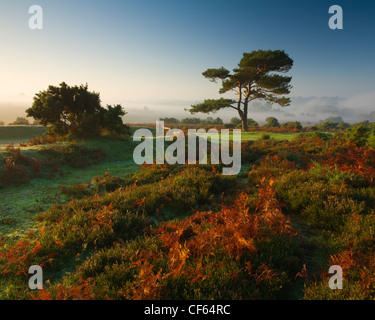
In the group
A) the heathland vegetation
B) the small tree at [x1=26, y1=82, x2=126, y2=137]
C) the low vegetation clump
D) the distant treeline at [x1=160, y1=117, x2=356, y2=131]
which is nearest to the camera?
the heathland vegetation

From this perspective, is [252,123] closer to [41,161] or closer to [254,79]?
[254,79]

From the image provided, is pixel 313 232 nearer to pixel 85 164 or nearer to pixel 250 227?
pixel 250 227

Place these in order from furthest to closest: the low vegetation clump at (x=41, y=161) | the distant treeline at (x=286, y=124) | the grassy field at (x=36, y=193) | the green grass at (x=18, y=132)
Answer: the distant treeline at (x=286, y=124) < the green grass at (x=18, y=132) < the low vegetation clump at (x=41, y=161) < the grassy field at (x=36, y=193)

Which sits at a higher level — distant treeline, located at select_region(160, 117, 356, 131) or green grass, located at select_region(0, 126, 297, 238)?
distant treeline, located at select_region(160, 117, 356, 131)

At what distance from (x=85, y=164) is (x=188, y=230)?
9.97 metres

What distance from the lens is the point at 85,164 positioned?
11859 mm

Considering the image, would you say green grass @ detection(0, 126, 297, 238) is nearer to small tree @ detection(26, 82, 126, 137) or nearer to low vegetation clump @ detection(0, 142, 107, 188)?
low vegetation clump @ detection(0, 142, 107, 188)

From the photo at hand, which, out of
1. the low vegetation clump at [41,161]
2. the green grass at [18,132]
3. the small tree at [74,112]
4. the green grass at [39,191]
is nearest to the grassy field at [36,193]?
the green grass at [39,191]

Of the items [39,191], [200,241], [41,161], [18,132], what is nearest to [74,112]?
[41,161]

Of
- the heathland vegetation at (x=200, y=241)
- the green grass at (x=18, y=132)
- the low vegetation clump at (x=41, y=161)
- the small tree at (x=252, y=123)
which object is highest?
the small tree at (x=252, y=123)

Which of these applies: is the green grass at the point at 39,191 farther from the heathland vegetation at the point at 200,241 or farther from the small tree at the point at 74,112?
the small tree at the point at 74,112

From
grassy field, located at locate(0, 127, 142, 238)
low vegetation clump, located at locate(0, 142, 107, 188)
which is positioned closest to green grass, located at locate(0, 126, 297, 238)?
grassy field, located at locate(0, 127, 142, 238)

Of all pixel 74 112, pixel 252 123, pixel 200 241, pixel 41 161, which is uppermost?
pixel 252 123
